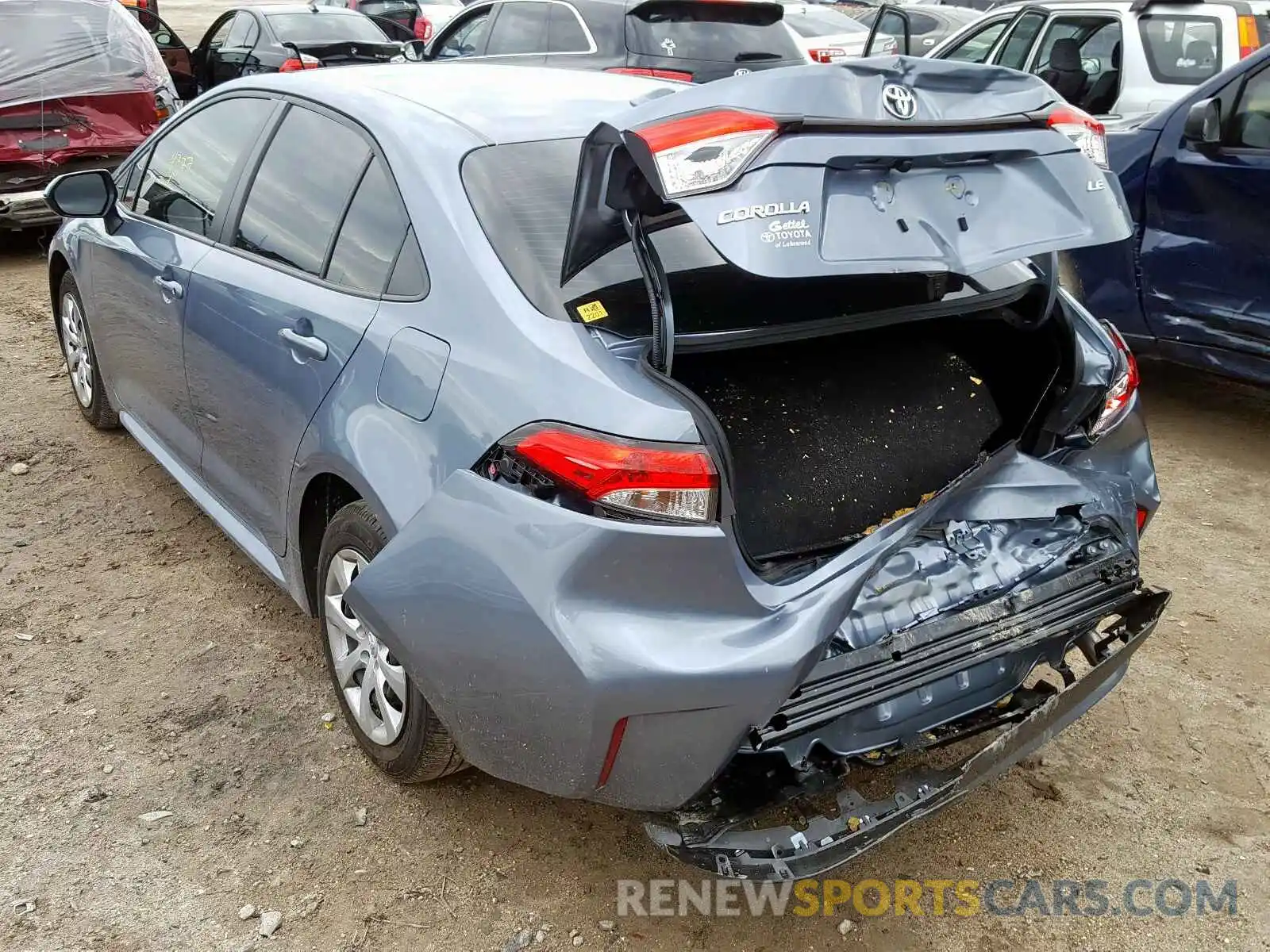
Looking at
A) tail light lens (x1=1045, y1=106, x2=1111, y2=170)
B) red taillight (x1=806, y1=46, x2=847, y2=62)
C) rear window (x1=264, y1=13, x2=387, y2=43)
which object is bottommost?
red taillight (x1=806, y1=46, x2=847, y2=62)

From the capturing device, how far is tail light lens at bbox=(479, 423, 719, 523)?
201 centimetres

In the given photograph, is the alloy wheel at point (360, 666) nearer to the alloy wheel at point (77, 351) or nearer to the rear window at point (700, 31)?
the alloy wheel at point (77, 351)

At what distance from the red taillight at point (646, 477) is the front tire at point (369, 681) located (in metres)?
0.61

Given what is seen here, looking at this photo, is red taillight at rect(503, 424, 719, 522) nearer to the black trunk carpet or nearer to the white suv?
the black trunk carpet

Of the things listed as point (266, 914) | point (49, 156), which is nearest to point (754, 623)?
point (266, 914)

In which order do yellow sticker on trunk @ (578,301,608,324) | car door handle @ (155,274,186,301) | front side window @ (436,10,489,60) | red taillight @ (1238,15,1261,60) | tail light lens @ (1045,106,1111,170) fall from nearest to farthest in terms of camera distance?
1. yellow sticker on trunk @ (578,301,608,324)
2. tail light lens @ (1045,106,1111,170)
3. car door handle @ (155,274,186,301)
4. red taillight @ (1238,15,1261,60)
5. front side window @ (436,10,489,60)

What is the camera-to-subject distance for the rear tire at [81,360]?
466cm

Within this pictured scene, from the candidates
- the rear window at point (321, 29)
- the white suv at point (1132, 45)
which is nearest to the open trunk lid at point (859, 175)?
the white suv at point (1132, 45)

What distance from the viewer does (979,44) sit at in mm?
8609

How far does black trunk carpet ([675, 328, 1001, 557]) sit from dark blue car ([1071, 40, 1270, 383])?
2.35m

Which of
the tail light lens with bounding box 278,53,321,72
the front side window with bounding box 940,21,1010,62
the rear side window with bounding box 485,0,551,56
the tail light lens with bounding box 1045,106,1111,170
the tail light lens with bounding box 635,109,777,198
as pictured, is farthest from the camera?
the tail light lens with bounding box 278,53,321,72

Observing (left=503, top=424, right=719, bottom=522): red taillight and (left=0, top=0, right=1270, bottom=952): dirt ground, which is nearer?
(left=503, top=424, right=719, bottom=522): red taillight

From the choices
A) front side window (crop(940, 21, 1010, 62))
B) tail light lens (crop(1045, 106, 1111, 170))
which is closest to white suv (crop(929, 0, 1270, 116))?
front side window (crop(940, 21, 1010, 62))

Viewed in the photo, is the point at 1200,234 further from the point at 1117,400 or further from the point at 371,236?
the point at 371,236
